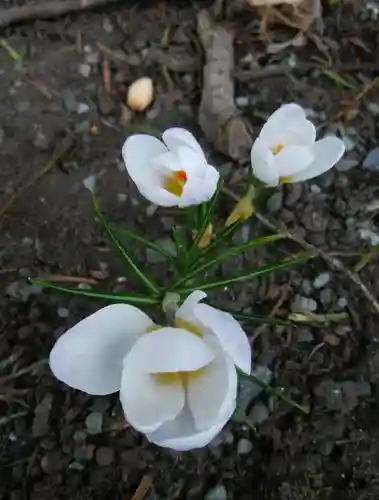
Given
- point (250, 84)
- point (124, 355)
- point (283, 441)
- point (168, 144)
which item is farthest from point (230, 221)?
point (250, 84)

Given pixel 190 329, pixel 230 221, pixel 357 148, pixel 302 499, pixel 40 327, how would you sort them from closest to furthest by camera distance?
pixel 190 329 < pixel 230 221 < pixel 302 499 < pixel 40 327 < pixel 357 148

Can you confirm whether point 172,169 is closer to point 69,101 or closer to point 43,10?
point 69,101

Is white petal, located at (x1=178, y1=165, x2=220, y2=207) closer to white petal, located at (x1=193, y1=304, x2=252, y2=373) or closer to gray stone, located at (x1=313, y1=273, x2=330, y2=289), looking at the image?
white petal, located at (x1=193, y1=304, x2=252, y2=373)

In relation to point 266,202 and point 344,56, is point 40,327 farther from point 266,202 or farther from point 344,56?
point 344,56

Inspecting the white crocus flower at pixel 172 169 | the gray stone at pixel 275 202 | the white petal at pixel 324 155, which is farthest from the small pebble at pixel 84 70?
the white petal at pixel 324 155

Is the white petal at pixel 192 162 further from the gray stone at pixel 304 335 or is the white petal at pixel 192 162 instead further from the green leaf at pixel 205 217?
the gray stone at pixel 304 335

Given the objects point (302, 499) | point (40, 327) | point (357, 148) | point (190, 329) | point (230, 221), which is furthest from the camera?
point (357, 148)
